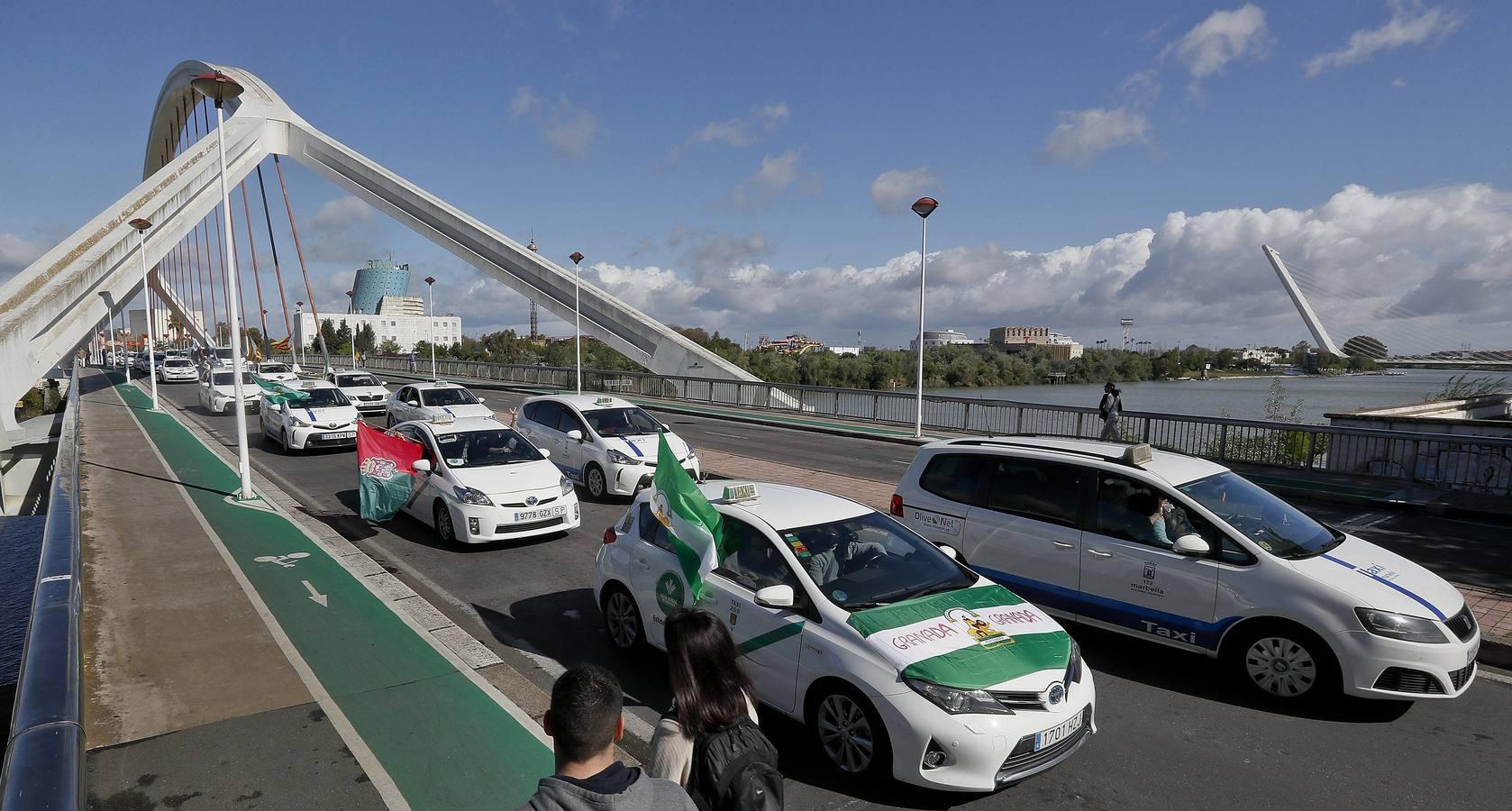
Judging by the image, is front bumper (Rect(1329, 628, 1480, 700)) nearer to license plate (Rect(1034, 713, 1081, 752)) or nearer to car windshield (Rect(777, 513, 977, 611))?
license plate (Rect(1034, 713, 1081, 752))

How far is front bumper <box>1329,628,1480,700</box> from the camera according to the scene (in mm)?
5129

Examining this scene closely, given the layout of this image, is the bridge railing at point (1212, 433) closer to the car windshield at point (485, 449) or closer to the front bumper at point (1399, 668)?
the front bumper at point (1399, 668)

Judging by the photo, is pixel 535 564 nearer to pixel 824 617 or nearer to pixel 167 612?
pixel 167 612

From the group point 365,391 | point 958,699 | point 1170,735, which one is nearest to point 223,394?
point 365,391

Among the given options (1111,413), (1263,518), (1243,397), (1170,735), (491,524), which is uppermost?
(1243,397)

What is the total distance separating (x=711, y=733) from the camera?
2648mm

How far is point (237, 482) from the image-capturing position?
13.8 meters

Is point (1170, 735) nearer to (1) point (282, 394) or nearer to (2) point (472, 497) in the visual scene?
(2) point (472, 497)

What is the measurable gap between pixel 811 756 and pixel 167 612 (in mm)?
6190

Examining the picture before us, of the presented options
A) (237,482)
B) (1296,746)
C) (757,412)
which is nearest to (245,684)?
(1296,746)

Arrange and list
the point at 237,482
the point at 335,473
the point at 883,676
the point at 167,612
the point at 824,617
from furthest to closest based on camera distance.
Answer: the point at 335,473 < the point at 237,482 < the point at 167,612 < the point at 824,617 < the point at 883,676

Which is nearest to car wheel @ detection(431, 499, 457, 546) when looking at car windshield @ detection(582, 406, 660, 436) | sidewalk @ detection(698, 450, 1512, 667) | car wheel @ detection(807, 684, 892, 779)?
car windshield @ detection(582, 406, 660, 436)

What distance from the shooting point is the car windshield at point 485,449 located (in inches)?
423

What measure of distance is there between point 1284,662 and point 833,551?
3.26 m
